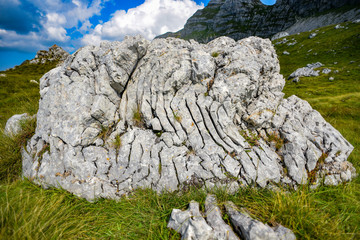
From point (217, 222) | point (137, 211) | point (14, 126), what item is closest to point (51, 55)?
point (14, 126)

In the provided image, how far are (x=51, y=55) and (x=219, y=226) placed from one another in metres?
89.8

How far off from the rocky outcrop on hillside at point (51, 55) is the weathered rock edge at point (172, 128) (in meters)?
73.9

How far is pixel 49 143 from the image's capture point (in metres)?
6.40

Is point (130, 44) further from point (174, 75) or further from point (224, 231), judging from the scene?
point (224, 231)

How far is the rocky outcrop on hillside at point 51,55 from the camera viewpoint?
6064 centimetres

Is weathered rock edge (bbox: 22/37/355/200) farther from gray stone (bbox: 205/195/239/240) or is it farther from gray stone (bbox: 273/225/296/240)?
gray stone (bbox: 273/225/296/240)

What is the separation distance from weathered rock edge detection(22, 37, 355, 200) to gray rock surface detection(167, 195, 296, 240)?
1398 mm

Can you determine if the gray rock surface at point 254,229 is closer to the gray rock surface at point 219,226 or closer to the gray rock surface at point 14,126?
the gray rock surface at point 219,226

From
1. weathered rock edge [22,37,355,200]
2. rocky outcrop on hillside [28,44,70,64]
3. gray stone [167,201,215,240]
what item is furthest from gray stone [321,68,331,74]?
rocky outcrop on hillside [28,44,70,64]

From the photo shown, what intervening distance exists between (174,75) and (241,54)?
4.00 m

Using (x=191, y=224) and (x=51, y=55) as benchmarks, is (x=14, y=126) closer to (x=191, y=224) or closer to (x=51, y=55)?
(x=191, y=224)

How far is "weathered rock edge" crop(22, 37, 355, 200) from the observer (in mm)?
5719

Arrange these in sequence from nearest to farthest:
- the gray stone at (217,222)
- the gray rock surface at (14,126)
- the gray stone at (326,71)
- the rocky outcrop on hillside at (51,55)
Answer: the gray stone at (217,222) < the gray rock surface at (14,126) < the gray stone at (326,71) < the rocky outcrop on hillside at (51,55)

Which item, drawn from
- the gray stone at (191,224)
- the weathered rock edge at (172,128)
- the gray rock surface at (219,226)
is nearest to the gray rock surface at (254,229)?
the gray rock surface at (219,226)
